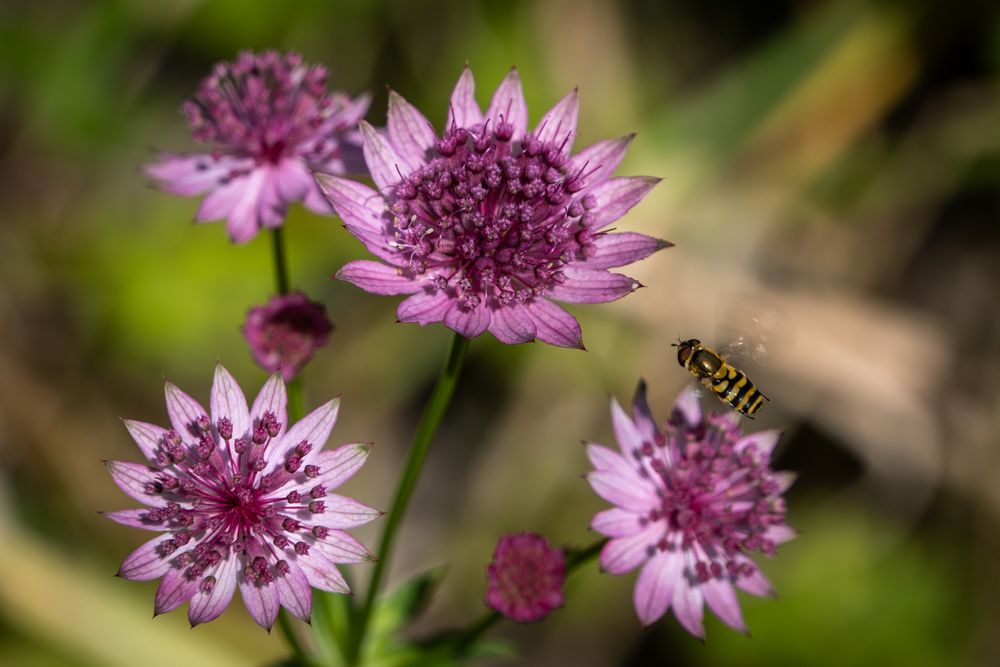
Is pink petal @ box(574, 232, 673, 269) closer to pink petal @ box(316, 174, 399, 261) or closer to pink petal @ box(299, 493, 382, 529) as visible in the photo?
pink petal @ box(316, 174, 399, 261)

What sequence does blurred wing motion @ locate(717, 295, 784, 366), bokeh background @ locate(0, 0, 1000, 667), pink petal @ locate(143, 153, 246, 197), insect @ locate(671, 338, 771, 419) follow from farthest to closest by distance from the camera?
bokeh background @ locate(0, 0, 1000, 667), pink petal @ locate(143, 153, 246, 197), blurred wing motion @ locate(717, 295, 784, 366), insect @ locate(671, 338, 771, 419)

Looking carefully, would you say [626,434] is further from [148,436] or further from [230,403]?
[148,436]

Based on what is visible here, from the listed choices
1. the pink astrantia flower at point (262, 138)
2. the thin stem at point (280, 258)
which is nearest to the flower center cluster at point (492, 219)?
the thin stem at point (280, 258)

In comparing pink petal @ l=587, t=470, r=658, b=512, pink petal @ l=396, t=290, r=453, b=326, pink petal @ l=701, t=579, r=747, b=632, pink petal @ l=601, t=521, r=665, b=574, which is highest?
pink petal @ l=396, t=290, r=453, b=326

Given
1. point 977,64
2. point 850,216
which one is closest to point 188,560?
point 850,216

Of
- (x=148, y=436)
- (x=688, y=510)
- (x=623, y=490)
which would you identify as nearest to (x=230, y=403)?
(x=148, y=436)

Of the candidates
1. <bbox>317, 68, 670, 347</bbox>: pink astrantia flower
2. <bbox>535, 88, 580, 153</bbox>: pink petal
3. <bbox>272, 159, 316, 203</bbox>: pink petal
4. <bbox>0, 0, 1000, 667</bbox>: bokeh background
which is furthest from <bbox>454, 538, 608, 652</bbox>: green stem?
<bbox>0, 0, 1000, 667</bbox>: bokeh background
